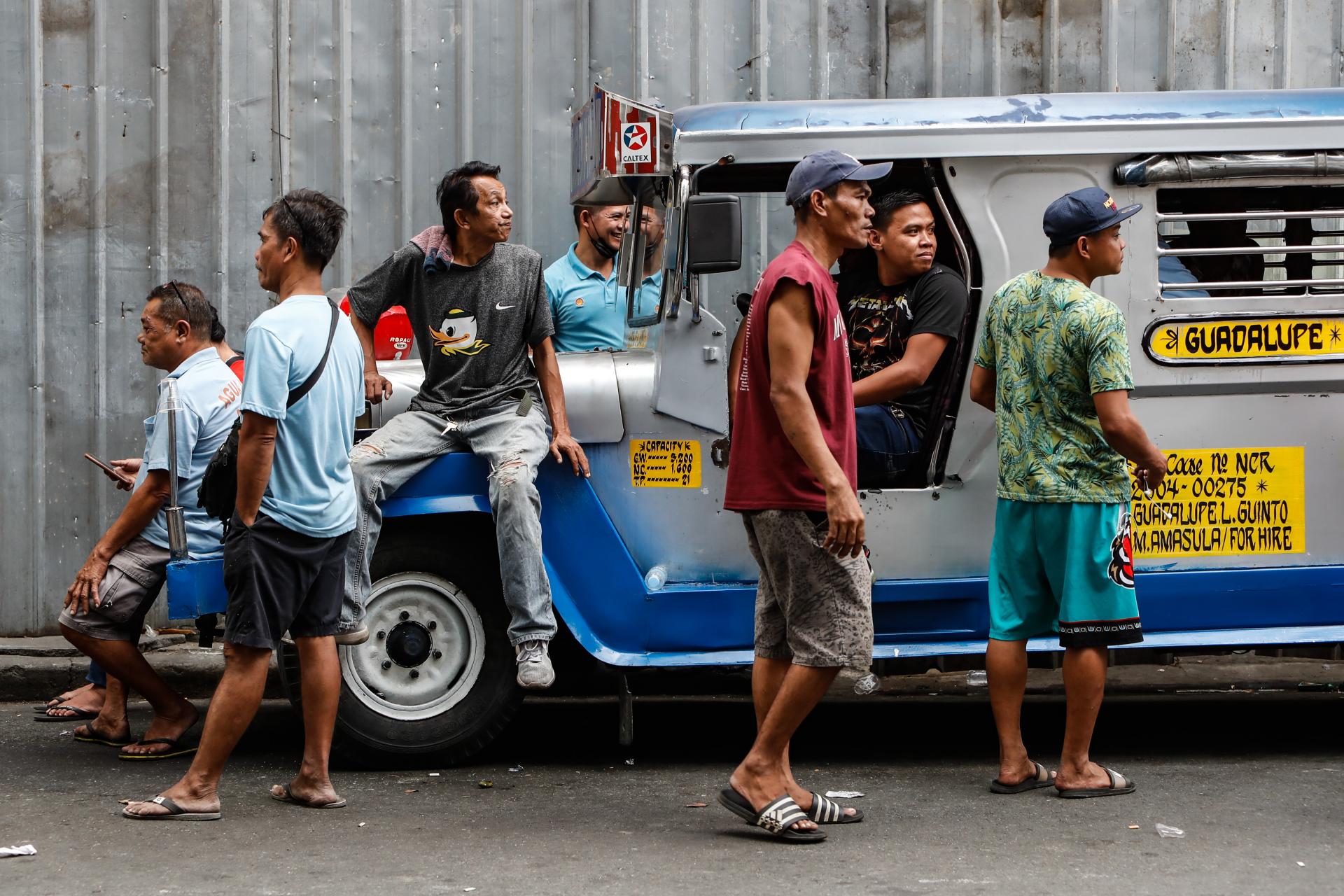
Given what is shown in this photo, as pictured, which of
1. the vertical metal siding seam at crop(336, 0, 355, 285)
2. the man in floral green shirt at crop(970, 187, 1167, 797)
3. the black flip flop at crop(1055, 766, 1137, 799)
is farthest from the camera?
the vertical metal siding seam at crop(336, 0, 355, 285)

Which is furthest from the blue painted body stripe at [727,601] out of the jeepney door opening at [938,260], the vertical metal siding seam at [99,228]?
the vertical metal siding seam at [99,228]

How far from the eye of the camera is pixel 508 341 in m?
5.73

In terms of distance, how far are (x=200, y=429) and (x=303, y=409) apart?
1.12 meters

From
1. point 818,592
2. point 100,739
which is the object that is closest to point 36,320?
point 100,739

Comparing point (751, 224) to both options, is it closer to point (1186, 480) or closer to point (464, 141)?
point (464, 141)

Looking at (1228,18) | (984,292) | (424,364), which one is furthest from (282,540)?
(1228,18)

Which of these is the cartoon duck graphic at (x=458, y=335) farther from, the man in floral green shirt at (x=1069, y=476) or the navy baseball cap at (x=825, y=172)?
the man in floral green shirt at (x=1069, y=476)

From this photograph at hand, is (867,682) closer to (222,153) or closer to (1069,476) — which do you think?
(1069,476)

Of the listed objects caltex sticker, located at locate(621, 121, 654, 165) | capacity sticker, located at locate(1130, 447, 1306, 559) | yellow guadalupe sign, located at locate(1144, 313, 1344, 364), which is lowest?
capacity sticker, located at locate(1130, 447, 1306, 559)

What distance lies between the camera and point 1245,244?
5.69 m

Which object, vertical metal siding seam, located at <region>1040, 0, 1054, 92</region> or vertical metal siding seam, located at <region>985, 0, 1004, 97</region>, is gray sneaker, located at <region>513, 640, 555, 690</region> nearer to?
vertical metal siding seam, located at <region>985, 0, 1004, 97</region>

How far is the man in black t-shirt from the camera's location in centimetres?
548

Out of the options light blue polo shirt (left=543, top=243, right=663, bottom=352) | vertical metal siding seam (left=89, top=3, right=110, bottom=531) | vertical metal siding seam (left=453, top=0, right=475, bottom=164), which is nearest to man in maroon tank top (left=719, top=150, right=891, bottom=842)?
light blue polo shirt (left=543, top=243, right=663, bottom=352)

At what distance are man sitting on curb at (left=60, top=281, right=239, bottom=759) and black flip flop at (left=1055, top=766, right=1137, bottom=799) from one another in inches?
121
